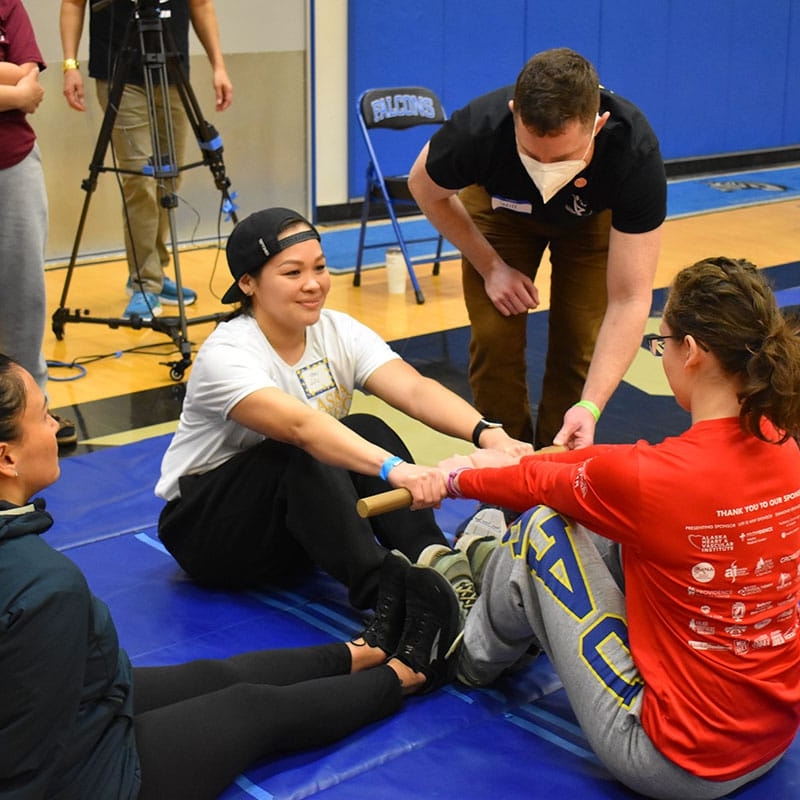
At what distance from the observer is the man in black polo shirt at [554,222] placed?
2777mm

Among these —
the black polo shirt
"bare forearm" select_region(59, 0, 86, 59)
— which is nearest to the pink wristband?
the black polo shirt

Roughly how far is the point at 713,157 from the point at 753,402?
328 inches

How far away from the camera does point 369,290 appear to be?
20.1 ft

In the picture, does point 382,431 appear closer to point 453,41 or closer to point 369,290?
point 369,290

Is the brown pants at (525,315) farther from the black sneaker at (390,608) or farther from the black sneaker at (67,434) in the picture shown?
the black sneaker at (67,434)

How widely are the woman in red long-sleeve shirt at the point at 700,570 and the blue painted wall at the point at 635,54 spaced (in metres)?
5.68

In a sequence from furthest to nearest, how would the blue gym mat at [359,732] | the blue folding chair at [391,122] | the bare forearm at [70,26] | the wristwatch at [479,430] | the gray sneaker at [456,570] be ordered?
the blue folding chair at [391,122] < the bare forearm at [70,26] < the wristwatch at [479,430] < the gray sneaker at [456,570] < the blue gym mat at [359,732]

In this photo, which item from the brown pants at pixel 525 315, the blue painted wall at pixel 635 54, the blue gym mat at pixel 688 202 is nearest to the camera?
the brown pants at pixel 525 315

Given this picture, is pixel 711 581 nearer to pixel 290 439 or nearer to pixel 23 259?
pixel 290 439

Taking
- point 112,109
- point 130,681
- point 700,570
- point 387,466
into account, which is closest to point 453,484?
point 387,466

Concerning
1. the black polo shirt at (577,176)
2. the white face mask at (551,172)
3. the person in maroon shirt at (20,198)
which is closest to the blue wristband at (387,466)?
the white face mask at (551,172)

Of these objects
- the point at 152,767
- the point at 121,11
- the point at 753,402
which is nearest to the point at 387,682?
the point at 152,767

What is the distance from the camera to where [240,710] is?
6.95ft

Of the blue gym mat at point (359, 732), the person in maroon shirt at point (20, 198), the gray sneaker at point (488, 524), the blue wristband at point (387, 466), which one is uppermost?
the person in maroon shirt at point (20, 198)
